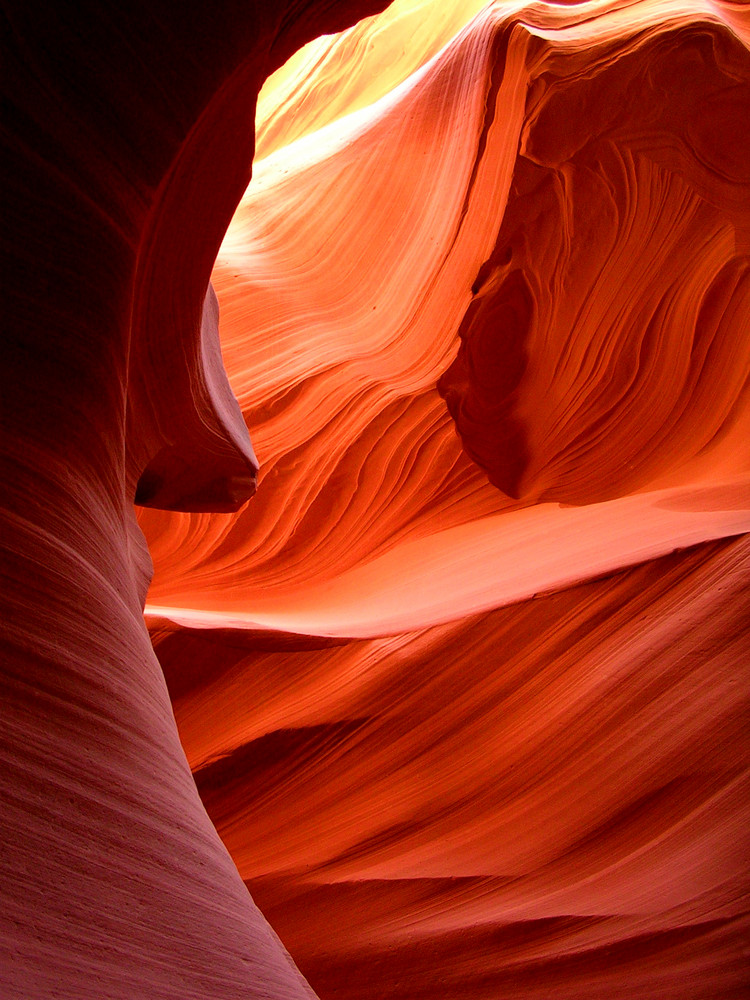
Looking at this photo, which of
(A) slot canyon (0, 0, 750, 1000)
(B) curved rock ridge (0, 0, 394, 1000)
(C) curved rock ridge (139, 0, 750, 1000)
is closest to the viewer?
(B) curved rock ridge (0, 0, 394, 1000)

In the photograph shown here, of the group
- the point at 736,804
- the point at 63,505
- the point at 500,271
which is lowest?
the point at 736,804

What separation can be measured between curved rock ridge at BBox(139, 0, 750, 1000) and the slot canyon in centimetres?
1

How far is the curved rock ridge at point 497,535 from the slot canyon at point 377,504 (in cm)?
1

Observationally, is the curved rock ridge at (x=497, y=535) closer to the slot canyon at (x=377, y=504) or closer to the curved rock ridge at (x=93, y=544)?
the slot canyon at (x=377, y=504)

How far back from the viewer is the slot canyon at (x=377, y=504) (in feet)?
2.70

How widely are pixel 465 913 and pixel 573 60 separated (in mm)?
2912

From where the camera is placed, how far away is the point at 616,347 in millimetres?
3291

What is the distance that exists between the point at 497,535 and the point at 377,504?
1.41 ft

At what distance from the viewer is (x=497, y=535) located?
2.92 m

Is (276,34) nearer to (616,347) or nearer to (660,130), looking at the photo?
(616,347)

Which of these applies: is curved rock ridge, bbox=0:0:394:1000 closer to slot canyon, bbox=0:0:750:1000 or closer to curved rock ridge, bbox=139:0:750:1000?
slot canyon, bbox=0:0:750:1000

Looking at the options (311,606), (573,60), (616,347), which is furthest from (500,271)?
(311,606)

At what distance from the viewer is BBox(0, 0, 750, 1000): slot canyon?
82 centimetres

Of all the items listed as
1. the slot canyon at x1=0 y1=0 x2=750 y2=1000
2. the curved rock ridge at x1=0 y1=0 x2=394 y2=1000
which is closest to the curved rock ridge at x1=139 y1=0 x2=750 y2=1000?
the slot canyon at x1=0 y1=0 x2=750 y2=1000
